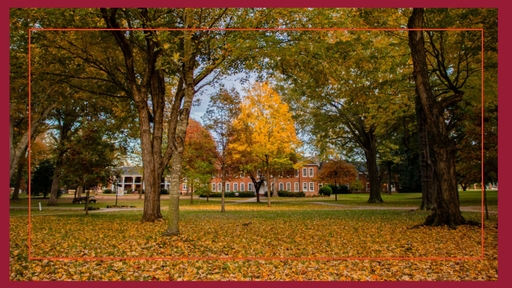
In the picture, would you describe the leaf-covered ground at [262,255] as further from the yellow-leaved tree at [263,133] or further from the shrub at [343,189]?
the shrub at [343,189]

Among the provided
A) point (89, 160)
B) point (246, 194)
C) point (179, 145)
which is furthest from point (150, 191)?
point (246, 194)

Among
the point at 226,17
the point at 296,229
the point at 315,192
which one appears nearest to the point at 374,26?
the point at 226,17

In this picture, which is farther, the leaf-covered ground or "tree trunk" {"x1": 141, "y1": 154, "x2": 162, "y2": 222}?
"tree trunk" {"x1": 141, "y1": 154, "x2": 162, "y2": 222}

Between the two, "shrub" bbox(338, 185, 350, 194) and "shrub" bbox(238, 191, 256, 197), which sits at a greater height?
"shrub" bbox(238, 191, 256, 197)

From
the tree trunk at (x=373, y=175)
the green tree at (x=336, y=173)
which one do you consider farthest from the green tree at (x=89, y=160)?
the green tree at (x=336, y=173)

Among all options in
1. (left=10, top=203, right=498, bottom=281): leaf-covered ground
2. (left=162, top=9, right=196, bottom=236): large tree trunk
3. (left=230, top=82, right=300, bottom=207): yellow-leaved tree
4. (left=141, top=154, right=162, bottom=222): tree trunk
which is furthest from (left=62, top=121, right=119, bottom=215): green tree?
(left=162, top=9, right=196, bottom=236): large tree trunk

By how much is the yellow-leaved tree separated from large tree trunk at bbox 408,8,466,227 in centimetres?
984

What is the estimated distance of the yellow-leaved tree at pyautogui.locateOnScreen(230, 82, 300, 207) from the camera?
72.7ft

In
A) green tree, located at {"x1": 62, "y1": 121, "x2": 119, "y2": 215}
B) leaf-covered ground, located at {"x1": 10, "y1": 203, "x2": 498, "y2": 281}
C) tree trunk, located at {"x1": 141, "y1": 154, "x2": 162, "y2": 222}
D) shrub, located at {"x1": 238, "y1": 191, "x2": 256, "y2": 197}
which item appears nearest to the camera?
leaf-covered ground, located at {"x1": 10, "y1": 203, "x2": 498, "y2": 281}

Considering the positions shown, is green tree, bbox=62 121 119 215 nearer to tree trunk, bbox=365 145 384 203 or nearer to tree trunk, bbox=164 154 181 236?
tree trunk, bbox=164 154 181 236

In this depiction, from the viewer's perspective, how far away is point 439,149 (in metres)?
12.2

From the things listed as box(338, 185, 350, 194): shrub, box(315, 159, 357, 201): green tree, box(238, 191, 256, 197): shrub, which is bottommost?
box(338, 185, 350, 194): shrub

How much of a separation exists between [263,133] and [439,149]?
48.8 feet

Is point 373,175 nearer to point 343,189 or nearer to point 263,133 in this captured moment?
point 263,133
